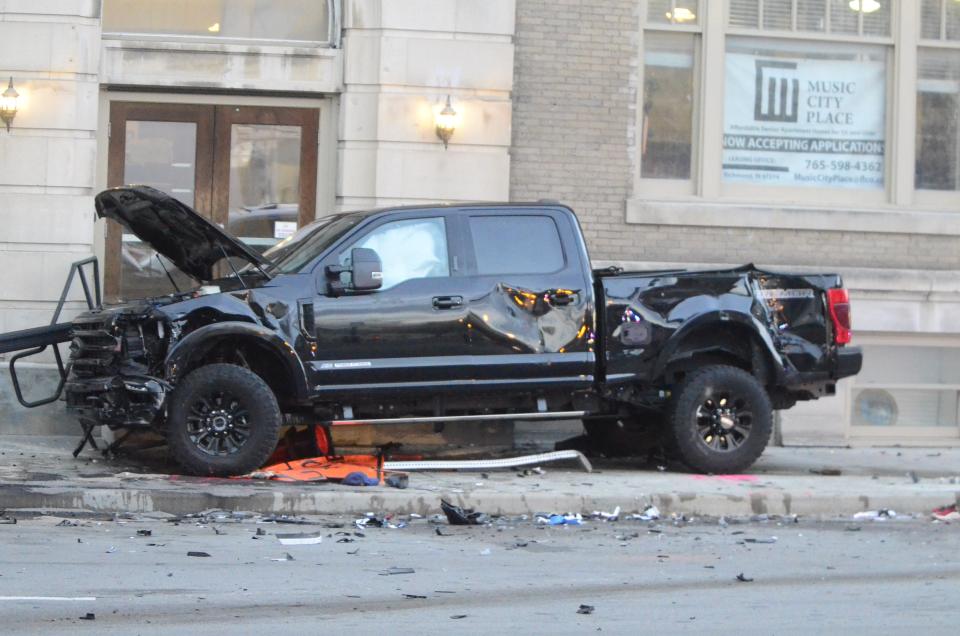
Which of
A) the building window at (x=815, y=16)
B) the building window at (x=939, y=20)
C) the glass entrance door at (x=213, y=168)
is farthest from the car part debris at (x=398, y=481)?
the building window at (x=939, y=20)

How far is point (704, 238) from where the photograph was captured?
45.8 feet

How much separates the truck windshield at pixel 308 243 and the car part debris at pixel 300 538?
2477 millimetres

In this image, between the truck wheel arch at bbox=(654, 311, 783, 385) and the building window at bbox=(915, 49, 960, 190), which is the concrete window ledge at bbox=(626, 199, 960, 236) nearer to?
the building window at bbox=(915, 49, 960, 190)

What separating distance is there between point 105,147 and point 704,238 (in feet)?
18.6

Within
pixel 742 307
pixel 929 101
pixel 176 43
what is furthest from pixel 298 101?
pixel 929 101

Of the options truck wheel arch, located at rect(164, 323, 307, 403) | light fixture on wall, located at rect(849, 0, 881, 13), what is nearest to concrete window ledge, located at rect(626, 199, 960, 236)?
light fixture on wall, located at rect(849, 0, 881, 13)

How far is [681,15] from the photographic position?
14.2 meters

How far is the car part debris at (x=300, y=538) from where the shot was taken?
8.34 m

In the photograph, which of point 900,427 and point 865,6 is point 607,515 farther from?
point 865,6

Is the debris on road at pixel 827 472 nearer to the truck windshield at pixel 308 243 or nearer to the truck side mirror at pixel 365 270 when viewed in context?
the truck side mirror at pixel 365 270

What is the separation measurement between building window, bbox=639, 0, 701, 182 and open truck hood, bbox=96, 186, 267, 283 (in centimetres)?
476

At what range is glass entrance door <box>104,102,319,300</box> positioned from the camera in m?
13.4

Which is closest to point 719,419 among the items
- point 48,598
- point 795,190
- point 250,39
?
point 795,190

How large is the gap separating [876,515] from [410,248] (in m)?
3.85
